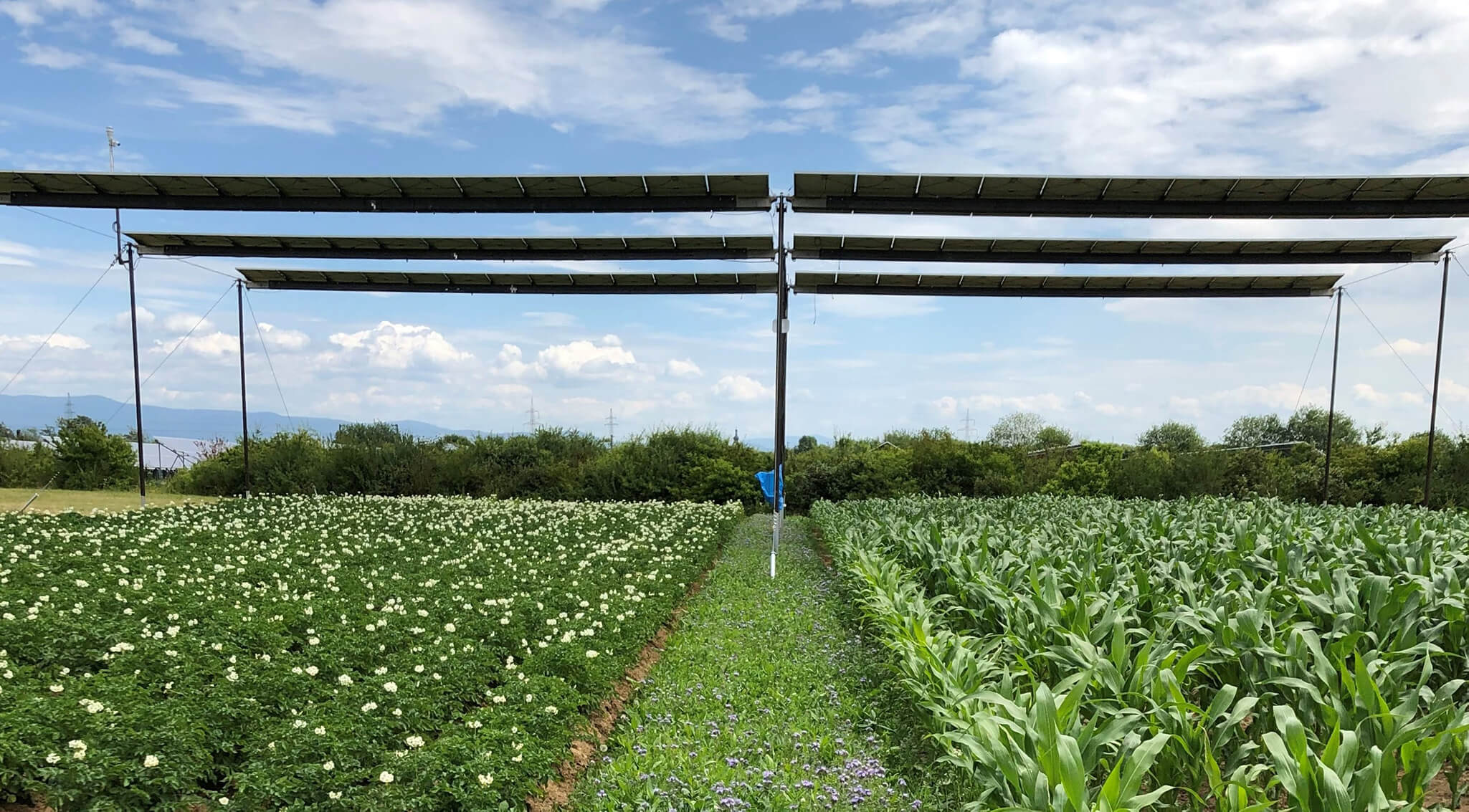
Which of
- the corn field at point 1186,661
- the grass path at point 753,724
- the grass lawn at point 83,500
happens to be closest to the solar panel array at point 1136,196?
the corn field at point 1186,661

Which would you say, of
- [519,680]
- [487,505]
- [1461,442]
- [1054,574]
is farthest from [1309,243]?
[487,505]

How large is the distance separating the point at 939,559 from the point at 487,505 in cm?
1116

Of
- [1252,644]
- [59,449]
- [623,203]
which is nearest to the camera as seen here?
[1252,644]

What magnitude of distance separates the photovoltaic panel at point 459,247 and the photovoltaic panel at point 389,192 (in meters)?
1.47

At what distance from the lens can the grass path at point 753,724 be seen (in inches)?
145

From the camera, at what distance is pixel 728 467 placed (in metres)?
17.6

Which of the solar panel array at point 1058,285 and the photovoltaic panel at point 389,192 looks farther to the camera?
the solar panel array at point 1058,285

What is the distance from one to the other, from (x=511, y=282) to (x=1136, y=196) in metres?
9.95

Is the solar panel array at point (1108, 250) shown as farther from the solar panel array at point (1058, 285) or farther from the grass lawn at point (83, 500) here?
the grass lawn at point (83, 500)

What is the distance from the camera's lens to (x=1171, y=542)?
7164 millimetres

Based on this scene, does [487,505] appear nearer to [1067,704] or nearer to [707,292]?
[707,292]

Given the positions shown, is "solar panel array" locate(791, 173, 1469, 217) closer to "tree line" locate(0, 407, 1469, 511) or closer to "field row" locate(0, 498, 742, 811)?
"field row" locate(0, 498, 742, 811)

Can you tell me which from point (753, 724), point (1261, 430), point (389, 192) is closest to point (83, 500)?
point (389, 192)

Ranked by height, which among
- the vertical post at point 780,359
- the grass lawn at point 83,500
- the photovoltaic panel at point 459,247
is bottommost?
the grass lawn at point 83,500
